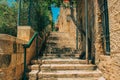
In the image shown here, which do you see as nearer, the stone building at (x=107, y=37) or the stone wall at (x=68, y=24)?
the stone building at (x=107, y=37)

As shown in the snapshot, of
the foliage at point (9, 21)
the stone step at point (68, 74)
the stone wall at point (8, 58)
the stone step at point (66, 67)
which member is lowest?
the stone step at point (68, 74)

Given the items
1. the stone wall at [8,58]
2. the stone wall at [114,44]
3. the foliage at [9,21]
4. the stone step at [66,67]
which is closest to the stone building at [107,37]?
the stone wall at [114,44]

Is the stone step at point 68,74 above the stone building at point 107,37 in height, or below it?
below

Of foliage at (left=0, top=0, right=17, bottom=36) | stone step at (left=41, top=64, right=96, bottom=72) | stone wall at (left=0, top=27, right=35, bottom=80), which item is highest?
foliage at (left=0, top=0, right=17, bottom=36)

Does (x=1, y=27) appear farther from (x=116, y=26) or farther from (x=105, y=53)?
(x=116, y=26)

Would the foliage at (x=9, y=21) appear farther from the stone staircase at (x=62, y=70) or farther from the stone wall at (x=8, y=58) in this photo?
the stone wall at (x=8, y=58)

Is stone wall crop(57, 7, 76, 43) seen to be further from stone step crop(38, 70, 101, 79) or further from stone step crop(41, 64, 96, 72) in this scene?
stone step crop(38, 70, 101, 79)

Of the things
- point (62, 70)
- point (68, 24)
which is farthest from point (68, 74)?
point (68, 24)

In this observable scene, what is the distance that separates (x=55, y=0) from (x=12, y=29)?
5967mm

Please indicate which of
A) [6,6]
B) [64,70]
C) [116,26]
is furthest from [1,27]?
[116,26]

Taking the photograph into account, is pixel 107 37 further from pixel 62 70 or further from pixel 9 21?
pixel 9 21

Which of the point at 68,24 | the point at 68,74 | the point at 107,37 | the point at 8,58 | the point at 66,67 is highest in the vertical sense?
the point at 68,24

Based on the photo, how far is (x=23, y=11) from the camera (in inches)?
255

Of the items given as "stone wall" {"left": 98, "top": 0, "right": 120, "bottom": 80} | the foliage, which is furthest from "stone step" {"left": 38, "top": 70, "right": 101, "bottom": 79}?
the foliage
